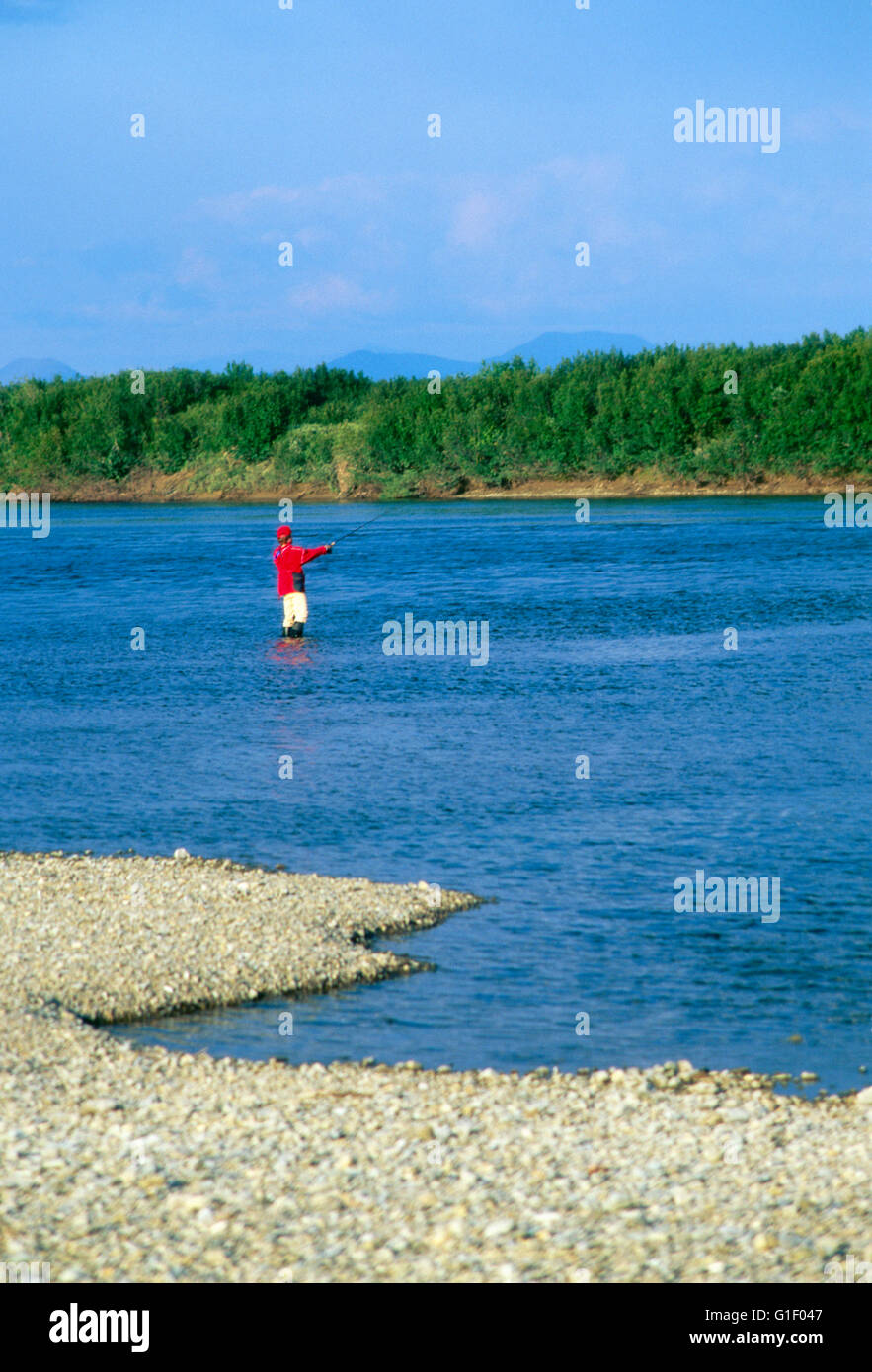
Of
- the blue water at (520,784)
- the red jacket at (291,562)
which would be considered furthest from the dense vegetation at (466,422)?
the red jacket at (291,562)

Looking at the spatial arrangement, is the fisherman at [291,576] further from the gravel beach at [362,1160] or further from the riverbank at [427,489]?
the riverbank at [427,489]

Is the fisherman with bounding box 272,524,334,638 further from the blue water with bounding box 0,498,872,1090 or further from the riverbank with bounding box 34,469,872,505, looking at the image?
the riverbank with bounding box 34,469,872,505

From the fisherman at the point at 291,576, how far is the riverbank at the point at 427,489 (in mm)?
65783

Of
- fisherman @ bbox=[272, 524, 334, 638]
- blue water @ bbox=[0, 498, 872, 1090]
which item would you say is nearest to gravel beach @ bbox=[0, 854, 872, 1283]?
blue water @ bbox=[0, 498, 872, 1090]

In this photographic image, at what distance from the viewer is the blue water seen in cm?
1141

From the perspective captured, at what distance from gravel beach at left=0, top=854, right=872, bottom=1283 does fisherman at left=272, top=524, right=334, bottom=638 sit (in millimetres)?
17785

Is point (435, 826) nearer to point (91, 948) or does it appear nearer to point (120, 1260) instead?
point (91, 948)

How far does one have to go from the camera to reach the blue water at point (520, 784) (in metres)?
11.4

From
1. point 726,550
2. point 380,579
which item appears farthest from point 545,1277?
point 726,550

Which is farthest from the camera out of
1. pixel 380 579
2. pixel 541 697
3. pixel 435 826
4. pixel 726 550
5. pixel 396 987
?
pixel 726 550

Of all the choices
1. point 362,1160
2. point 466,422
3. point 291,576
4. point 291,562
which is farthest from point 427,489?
point 362,1160
